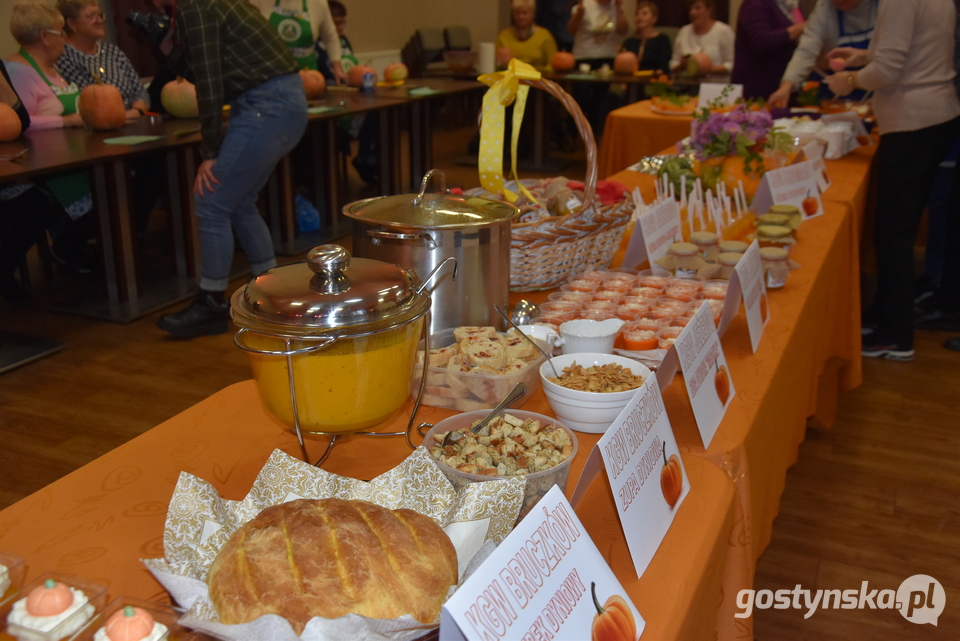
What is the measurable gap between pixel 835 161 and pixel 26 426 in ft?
9.71

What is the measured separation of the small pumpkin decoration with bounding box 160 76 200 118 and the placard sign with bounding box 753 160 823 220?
2703mm

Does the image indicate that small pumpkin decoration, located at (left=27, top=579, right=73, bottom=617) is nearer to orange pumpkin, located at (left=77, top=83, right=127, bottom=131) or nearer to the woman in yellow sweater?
orange pumpkin, located at (left=77, top=83, right=127, bottom=131)

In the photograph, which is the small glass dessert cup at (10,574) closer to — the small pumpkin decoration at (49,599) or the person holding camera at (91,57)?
the small pumpkin decoration at (49,599)

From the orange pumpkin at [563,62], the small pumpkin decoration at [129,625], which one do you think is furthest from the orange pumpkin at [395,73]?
the small pumpkin decoration at [129,625]

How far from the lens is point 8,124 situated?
3.09m

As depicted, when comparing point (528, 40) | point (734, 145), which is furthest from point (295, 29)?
point (734, 145)

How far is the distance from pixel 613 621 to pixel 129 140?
3095 mm

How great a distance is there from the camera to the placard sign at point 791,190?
7.33 feet

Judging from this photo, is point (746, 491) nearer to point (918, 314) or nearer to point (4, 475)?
point (4, 475)

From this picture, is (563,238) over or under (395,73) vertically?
under

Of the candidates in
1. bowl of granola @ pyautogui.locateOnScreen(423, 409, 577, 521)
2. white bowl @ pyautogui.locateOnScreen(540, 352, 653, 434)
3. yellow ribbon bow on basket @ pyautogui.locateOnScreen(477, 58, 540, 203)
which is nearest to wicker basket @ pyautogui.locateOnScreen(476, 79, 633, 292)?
yellow ribbon bow on basket @ pyautogui.locateOnScreen(477, 58, 540, 203)

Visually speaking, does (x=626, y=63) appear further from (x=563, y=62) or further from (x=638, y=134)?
(x=638, y=134)

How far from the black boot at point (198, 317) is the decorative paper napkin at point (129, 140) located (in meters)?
0.63

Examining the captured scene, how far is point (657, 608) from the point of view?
2.59 ft
